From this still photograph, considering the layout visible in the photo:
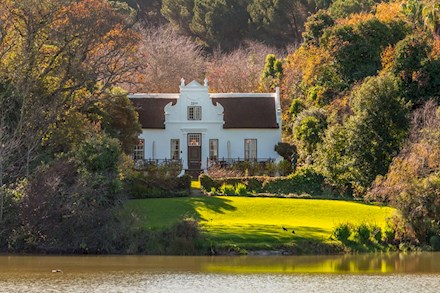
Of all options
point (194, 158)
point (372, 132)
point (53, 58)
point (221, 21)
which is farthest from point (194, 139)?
point (221, 21)

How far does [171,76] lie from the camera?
9500 centimetres

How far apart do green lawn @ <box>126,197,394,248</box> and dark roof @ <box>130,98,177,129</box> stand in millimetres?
16712

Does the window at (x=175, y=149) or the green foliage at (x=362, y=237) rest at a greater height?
the window at (x=175, y=149)

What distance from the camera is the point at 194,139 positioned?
73.1 m

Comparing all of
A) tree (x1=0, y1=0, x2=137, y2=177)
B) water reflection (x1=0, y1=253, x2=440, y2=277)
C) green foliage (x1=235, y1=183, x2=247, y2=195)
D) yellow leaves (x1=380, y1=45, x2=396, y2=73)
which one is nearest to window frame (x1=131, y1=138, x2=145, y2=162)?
green foliage (x1=235, y1=183, x2=247, y2=195)

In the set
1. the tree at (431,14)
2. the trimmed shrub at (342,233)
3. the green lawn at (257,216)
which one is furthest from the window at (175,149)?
the trimmed shrub at (342,233)

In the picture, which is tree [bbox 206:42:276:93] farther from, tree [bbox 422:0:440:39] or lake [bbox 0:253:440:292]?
lake [bbox 0:253:440:292]

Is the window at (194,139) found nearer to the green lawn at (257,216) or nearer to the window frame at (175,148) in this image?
the window frame at (175,148)

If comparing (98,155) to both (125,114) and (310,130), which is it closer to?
(125,114)

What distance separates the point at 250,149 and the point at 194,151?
340 centimetres

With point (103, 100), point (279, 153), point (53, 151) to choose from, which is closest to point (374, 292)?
point (53, 151)

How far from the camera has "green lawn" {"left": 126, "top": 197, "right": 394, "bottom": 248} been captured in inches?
1810

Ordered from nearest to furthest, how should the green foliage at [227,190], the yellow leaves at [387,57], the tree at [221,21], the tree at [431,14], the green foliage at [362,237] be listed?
the green foliage at [362,237] < the green foliage at [227,190] < the yellow leaves at [387,57] < the tree at [431,14] < the tree at [221,21]

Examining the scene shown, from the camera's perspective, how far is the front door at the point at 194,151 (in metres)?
72.6
